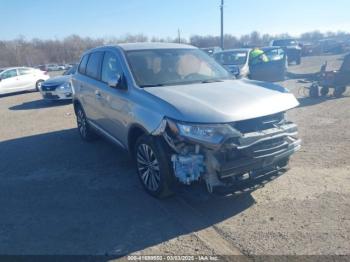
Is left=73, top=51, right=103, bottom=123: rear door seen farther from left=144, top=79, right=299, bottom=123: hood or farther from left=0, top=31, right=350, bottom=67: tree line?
left=0, top=31, right=350, bottom=67: tree line

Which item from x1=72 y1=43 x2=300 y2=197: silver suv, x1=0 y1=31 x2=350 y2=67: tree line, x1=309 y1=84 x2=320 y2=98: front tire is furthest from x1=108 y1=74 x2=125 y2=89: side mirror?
x1=0 y1=31 x2=350 y2=67: tree line

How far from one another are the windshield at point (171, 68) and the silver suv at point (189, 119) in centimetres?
1

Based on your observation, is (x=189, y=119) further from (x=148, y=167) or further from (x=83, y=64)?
(x=83, y=64)

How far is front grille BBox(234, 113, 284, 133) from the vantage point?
3.44 metres

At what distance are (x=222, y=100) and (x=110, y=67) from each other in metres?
2.19

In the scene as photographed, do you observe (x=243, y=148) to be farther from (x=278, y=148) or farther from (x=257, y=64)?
(x=257, y=64)

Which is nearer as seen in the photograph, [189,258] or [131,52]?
[189,258]

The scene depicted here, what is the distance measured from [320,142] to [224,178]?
336 centimetres

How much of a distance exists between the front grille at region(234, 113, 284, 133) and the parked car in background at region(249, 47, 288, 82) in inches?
365

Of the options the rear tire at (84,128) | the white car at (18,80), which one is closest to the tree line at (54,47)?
the white car at (18,80)

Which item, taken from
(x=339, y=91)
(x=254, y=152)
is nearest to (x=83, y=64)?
(x=254, y=152)

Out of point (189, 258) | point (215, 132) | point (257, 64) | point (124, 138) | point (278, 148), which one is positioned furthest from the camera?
point (257, 64)

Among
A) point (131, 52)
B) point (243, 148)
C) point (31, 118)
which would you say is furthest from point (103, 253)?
point (31, 118)

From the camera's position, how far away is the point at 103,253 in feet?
10.1
